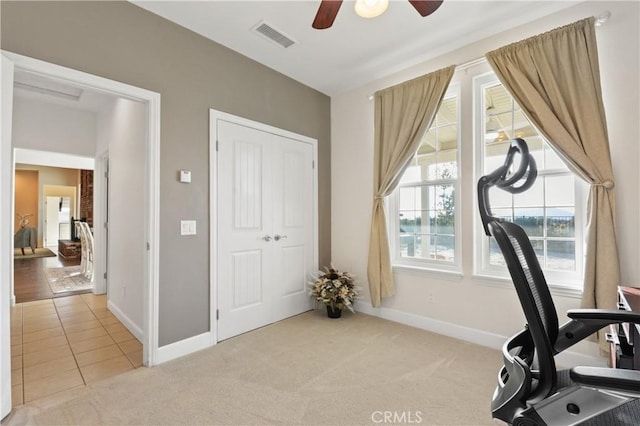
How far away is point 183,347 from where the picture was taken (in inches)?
98.7

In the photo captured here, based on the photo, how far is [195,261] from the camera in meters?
2.62

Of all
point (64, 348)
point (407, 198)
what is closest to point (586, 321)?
point (407, 198)

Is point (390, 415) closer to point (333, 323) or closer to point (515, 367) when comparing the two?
point (515, 367)

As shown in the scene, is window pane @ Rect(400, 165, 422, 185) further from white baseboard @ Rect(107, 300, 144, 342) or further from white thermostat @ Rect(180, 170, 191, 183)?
white baseboard @ Rect(107, 300, 144, 342)

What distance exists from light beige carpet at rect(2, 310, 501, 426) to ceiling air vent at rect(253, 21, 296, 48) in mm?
2933

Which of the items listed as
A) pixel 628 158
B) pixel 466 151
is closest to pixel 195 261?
pixel 466 151

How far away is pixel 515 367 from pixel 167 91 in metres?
2.94

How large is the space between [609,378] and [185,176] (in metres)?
2.76

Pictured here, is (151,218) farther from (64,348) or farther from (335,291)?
(335,291)

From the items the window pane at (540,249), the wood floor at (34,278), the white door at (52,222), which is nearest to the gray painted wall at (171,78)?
the window pane at (540,249)

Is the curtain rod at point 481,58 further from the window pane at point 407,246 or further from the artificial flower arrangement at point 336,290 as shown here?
the artificial flower arrangement at point 336,290

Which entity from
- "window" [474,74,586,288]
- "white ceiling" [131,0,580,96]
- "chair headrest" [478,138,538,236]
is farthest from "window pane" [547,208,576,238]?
"chair headrest" [478,138,538,236]

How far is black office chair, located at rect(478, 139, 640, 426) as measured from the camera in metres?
0.74

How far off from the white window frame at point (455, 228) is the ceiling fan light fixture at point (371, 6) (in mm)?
1496
